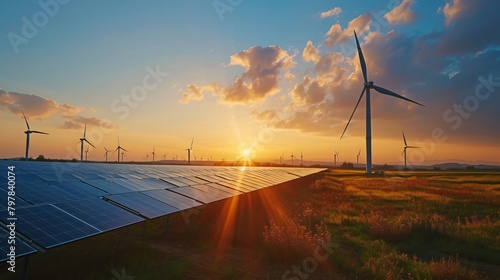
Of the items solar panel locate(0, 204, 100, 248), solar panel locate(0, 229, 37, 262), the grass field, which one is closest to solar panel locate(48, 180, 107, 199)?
the grass field

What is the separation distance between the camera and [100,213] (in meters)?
10.9

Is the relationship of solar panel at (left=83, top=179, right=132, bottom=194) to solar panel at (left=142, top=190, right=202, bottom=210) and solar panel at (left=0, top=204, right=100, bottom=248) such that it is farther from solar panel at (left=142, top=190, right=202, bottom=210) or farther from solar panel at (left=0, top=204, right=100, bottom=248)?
solar panel at (left=0, top=204, right=100, bottom=248)

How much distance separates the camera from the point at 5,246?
22.5 feet

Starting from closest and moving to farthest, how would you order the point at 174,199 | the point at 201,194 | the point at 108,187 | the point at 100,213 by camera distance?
the point at 100,213, the point at 108,187, the point at 174,199, the point at 201,194

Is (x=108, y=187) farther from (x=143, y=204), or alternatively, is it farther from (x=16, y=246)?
(x=16, y=246)

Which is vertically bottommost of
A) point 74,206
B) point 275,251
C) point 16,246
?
point 275,251

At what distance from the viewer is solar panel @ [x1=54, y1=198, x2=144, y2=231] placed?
10027 millimetres

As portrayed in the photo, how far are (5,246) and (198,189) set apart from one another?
43.8ft

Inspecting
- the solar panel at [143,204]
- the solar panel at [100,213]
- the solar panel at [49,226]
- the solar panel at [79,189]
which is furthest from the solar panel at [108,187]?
the solar panel at [49,226]

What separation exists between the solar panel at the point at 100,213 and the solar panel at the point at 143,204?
0.56m

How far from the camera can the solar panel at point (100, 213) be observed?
1003 centimetres

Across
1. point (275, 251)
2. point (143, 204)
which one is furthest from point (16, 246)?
point (275, 251)

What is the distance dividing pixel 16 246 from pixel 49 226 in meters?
1.68

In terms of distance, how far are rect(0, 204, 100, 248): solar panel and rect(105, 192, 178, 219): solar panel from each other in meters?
2.69
